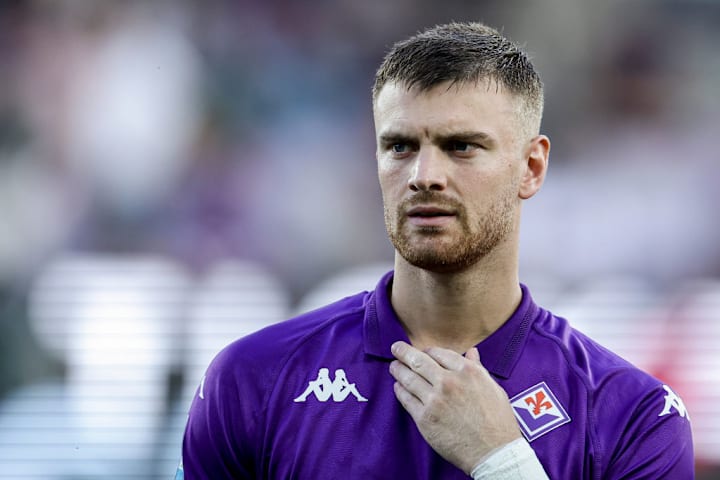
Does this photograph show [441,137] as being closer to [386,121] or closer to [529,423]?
[386,121]

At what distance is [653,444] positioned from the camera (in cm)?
231

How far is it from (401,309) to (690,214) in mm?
4005

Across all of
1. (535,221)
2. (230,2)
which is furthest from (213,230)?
(535,221)

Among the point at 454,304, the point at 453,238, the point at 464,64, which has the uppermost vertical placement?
the point at 464,64

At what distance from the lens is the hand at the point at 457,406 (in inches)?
86.7

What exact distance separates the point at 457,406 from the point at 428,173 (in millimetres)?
532

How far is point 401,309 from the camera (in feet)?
8.35

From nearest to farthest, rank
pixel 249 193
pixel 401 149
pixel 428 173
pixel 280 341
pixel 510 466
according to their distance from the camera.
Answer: pixel 510 466, pixel 428 173, pixel 401 149, pixel 280 341, pixel 249 193

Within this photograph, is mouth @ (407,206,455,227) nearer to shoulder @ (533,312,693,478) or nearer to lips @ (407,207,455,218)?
lips @ (407,207,455,218)

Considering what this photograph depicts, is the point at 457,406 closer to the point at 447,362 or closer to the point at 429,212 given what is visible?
the point at 447,362

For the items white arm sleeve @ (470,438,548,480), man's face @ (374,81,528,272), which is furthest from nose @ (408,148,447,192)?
white arm sleeve @ (470,438,548,480)

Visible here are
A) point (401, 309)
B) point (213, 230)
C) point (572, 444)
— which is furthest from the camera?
point (213, 230)

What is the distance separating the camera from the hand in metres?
2.20

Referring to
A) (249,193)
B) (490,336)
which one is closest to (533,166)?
(490,336)
